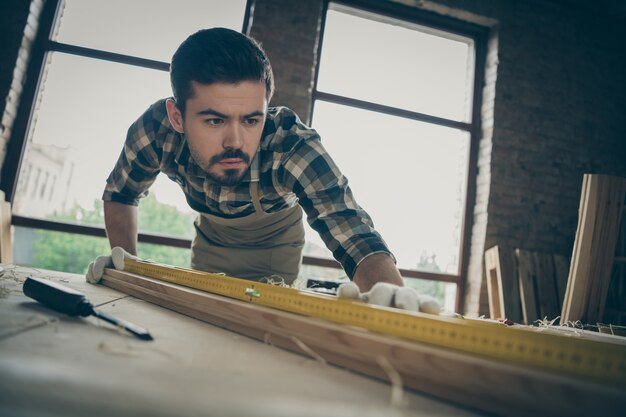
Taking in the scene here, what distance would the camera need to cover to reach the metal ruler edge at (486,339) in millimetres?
505

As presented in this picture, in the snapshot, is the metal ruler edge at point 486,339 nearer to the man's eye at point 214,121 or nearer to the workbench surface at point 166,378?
the workbench surface at point 166,378

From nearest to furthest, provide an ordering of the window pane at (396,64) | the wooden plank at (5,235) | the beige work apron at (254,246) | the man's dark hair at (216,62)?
the man's dark hair at (216,62), the beige work apron at (254,246), the wooden plank at (5,235), the window pane at (396,64)

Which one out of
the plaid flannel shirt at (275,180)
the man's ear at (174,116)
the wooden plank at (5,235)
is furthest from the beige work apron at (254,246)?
the wooden plank at (5,235)

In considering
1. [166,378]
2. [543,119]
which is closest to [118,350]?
[166,378]

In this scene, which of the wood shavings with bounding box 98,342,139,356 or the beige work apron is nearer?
the wood shavings with bounding box 98,342,139,356

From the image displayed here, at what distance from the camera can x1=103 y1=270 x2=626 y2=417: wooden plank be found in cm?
43

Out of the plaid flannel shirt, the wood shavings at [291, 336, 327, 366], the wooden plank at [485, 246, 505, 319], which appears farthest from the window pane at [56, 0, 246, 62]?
the wood shavings at [291, 336, 327, 366]

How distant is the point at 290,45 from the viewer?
135 inches

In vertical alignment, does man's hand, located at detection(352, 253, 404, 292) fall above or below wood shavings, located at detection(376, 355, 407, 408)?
above

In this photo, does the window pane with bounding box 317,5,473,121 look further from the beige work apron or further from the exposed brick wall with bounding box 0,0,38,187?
the exposed brick wall with bounding box 0,0,38,187

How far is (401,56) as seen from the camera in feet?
13.2

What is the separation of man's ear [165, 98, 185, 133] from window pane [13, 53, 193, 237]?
1794mm

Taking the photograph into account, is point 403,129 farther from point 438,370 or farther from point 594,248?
point 438,370

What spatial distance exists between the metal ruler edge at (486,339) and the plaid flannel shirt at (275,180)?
1.89 ft
